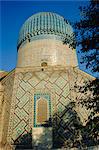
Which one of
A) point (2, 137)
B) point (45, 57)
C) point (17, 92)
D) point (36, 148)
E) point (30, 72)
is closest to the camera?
point (36, 148)

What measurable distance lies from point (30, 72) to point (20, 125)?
7.07 feet

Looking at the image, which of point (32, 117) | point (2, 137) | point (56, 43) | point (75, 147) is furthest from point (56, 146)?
point (56, 43)

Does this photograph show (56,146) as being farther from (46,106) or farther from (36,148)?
(46,106)

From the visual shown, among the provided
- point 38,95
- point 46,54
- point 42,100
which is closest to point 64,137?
point 42,100

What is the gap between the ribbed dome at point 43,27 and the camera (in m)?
10.5

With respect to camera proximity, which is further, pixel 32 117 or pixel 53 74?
pixel 53 74

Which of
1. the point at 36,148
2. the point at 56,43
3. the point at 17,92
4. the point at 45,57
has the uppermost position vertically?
the point at 56,43

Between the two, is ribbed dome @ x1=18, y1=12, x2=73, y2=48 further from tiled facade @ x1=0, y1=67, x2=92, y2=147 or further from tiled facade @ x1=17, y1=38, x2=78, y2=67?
tiled facade @ x1=0, y1=67, x2=92, y2=147

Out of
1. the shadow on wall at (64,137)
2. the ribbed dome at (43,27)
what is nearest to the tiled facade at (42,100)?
the shadow on wall at (64,137)

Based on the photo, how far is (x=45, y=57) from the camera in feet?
32.7

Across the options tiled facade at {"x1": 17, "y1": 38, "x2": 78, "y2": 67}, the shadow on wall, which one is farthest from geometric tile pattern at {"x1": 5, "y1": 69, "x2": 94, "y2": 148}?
tiled facade at {"x1": 17, "y1": 38, "x2": 78, "y2": 67}

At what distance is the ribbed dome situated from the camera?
1054 cm

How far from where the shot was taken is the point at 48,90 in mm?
8148

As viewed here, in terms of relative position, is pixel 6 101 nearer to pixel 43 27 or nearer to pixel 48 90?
pixel 48 90
